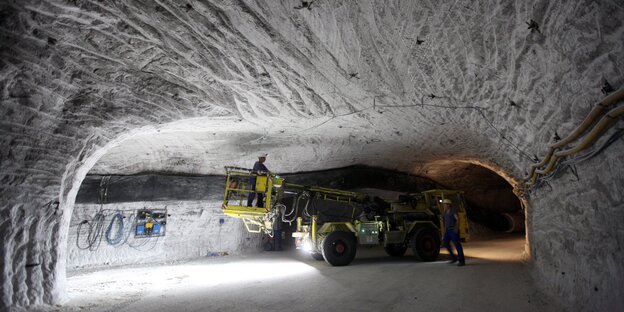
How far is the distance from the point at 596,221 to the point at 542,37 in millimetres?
1768

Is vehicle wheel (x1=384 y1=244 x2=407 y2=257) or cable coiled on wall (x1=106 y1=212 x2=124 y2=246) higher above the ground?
cable coiled on wall (x1=106 y1=212 x2=124 y2=246)

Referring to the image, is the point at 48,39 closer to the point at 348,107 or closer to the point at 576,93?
the point at 348,107

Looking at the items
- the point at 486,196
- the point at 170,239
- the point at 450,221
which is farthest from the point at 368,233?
the point at 486,196

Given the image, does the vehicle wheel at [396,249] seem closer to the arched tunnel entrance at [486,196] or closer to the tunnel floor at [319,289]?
the tunnel floor at [319,289]

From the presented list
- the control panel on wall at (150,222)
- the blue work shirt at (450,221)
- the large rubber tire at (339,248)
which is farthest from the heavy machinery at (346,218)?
the control panel on wall at (150,222)

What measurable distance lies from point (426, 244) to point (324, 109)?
4557mm

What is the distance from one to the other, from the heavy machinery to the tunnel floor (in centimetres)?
79

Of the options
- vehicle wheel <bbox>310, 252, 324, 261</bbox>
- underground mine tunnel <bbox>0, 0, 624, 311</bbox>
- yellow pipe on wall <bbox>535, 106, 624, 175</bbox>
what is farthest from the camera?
vehicle wheel <bbox>310, 252, 324, 261</bbox>

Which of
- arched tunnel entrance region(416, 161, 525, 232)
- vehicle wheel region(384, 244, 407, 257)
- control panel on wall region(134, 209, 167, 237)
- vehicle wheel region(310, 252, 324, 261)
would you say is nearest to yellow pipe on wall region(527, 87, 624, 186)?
vehicle wheel region(384, 244, 407, 257)

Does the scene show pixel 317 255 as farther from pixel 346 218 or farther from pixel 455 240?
pixel 455 240

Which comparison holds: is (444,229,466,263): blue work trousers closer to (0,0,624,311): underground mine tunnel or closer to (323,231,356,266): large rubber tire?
(0,0,624,311): underground mine tunnel

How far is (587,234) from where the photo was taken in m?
3.10

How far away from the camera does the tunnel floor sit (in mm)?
4066

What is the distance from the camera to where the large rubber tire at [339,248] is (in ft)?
24.8
